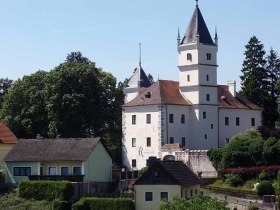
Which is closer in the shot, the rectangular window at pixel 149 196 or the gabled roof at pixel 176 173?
the rectangular window at pixel 149 196

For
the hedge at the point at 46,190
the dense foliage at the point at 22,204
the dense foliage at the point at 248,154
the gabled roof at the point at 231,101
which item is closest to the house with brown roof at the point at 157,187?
the hedge at the point at 46,190

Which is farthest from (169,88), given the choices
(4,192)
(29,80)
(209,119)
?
(4,192)

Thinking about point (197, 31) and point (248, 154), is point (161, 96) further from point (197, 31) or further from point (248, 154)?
point (248, 154)

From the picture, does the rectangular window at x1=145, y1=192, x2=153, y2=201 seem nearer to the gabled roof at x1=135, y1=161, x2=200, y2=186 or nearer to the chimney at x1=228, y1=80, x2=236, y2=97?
the gabled roof at x1=135, y1=161, x2=200, y2=186

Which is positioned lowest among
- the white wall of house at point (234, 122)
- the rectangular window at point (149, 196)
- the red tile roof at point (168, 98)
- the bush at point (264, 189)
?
the rectangular window at point (149, 196)

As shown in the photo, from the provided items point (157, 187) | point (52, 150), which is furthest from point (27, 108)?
point (157, 187)

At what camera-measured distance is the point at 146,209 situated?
200 feet

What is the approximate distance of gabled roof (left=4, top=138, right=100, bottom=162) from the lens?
6812 cm

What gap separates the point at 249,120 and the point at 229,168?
15.8m

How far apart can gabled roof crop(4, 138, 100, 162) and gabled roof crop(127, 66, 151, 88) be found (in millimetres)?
22991

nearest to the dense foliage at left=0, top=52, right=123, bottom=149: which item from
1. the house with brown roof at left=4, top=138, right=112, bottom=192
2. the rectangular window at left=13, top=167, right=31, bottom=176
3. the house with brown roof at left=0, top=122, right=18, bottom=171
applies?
the house with brown roof at left=0, top=122, right=18, bottom=171

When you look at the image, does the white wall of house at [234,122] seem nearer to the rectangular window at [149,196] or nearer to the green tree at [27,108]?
the green tree at [27,108]

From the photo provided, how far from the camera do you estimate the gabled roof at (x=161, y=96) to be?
82625 mm

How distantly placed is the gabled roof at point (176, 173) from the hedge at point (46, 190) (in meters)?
5.08
